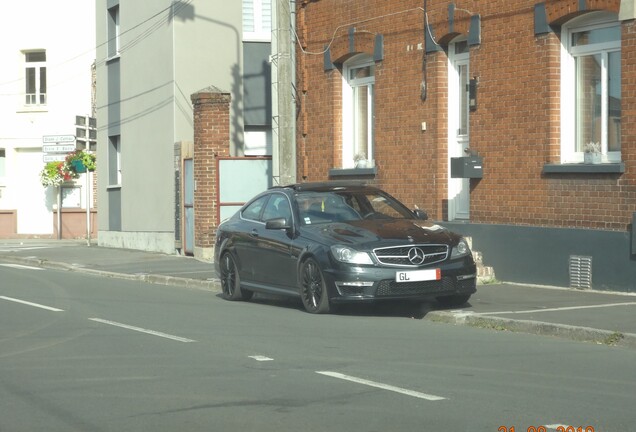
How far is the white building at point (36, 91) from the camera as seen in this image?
39.2 meters

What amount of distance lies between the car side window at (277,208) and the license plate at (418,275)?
2.07 metres

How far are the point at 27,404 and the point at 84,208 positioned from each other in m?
32.5

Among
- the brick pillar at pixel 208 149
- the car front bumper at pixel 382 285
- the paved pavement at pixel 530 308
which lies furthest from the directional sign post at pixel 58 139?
Answer: the car front bumper at pixel 382 285

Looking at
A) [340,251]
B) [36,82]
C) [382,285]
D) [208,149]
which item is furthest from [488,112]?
[36,82]

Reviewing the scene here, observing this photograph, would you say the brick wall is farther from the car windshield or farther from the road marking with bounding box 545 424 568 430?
the road marking with bounding box 545 424 568 430

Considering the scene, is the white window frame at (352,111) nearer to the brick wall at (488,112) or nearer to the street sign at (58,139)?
the brick wall at (488,112)

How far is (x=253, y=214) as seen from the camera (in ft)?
49.3

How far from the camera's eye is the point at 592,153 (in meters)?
15.0

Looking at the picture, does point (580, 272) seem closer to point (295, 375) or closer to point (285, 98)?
point (285, 98)

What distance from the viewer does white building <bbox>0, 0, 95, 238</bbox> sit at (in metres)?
39.2

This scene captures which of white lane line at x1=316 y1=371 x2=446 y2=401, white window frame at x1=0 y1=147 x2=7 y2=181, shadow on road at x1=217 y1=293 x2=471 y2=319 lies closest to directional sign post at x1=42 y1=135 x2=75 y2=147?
white window frame at x1=0 y1=147 x2=7 y2=181

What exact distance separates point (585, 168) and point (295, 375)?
7.50 meters

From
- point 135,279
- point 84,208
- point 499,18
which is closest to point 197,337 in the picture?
point 499,18

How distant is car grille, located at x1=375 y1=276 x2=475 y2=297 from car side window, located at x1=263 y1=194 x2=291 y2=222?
6.62 ft
